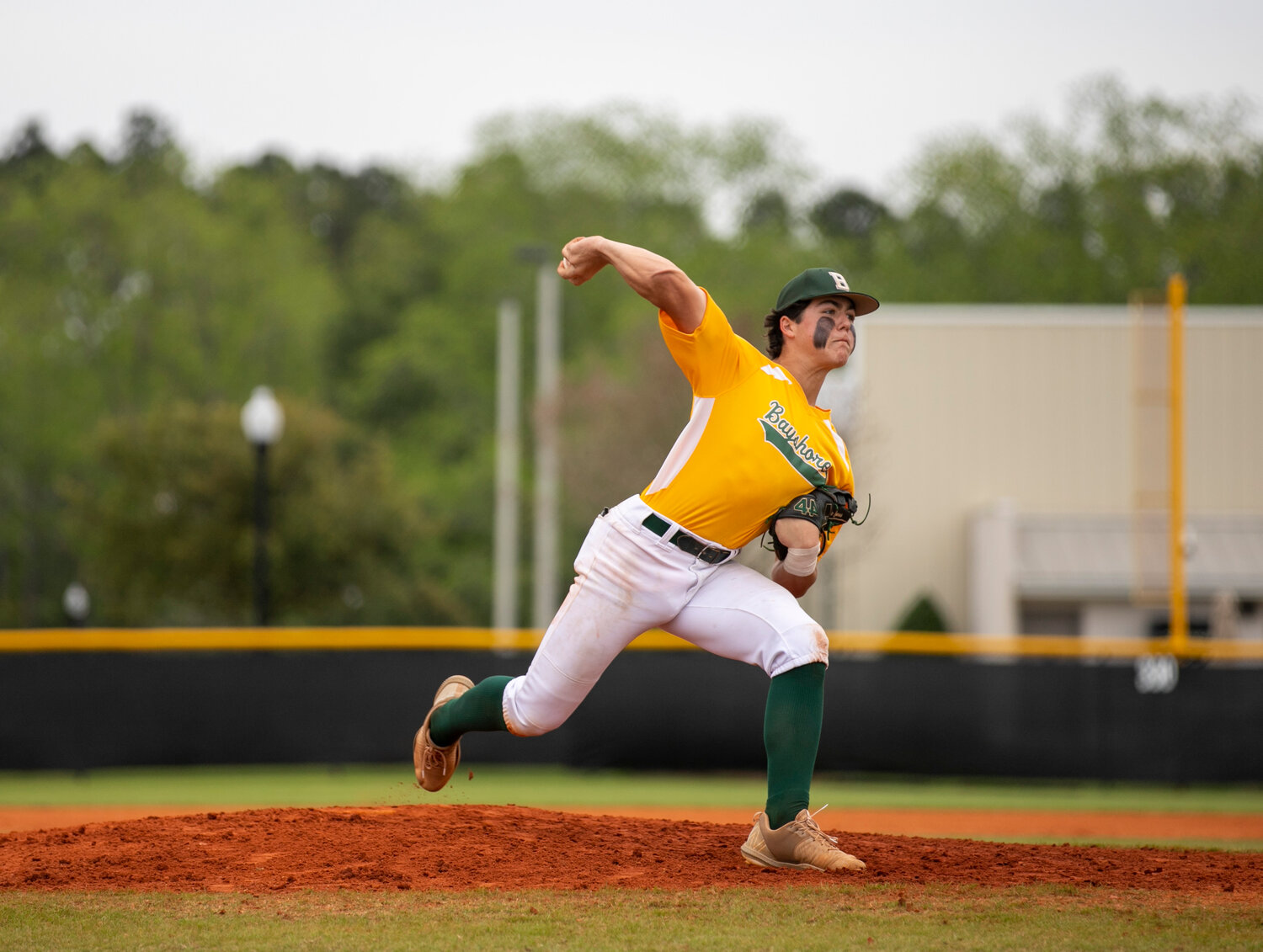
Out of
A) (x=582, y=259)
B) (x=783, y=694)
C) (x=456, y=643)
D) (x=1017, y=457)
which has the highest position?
(x=1017, y=457)

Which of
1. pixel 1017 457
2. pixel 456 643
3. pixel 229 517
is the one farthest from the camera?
pixel 229 517

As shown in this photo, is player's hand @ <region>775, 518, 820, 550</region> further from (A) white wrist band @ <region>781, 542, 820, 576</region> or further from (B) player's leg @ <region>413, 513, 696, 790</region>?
(B) player's leg @ <region>413, 513, 696, 790</region>

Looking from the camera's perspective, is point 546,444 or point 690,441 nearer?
point 690,441

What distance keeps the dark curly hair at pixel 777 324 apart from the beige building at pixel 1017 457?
16.4 meters

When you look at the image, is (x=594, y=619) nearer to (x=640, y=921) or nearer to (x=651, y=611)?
(x=651, y=611)

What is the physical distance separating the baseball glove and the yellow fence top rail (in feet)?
27.2

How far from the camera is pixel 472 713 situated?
4.96m

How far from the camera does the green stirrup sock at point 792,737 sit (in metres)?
4.41

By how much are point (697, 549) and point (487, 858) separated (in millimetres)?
1284

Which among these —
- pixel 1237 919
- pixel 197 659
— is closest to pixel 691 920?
pixel 1237 919

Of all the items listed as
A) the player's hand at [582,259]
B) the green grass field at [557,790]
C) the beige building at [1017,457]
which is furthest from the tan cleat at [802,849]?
the beige building at [1017,457]

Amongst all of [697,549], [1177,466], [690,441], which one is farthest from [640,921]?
[1177,466]

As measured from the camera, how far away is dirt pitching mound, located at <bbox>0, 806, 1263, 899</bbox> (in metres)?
4.43

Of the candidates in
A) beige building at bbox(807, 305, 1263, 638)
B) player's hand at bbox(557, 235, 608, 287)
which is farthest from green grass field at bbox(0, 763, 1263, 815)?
beige building at bbox(807, 305, 1263, 638)
